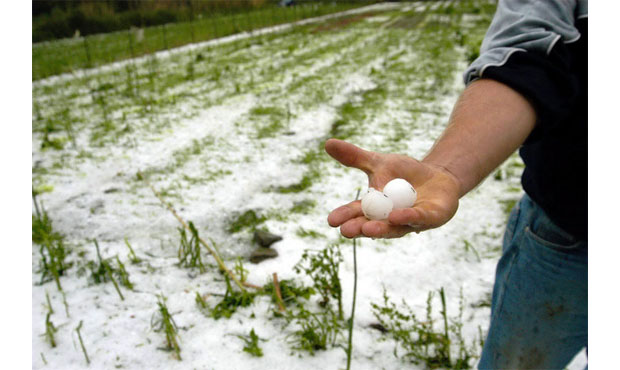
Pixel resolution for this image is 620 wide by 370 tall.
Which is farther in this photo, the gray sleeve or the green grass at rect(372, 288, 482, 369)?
the green grass at rect(372, 288, 482, 369)

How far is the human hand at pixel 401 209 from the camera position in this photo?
102cm

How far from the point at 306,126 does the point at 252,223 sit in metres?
1.73

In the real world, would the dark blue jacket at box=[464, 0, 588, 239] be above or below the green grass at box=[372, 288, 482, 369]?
above

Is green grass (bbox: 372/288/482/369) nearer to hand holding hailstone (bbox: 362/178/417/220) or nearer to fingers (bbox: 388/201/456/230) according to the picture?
hand holding hailstone (bbox: 362/178/417/220)

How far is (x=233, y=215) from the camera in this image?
115 inches

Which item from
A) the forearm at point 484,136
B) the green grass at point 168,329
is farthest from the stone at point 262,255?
the forearm at point 484,136

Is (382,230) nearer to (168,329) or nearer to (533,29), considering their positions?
(533,29)

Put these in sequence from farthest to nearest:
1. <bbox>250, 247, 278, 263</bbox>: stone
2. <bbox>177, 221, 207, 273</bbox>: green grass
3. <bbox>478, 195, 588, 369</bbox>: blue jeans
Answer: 1. <bbox>250, 247, 278, 263</bbox>: stone
2. <bbox>177, 221, 207, 273</bbox>: green grass
3. <bbox>478, 195, 588, 369</bbox>: blue jeans

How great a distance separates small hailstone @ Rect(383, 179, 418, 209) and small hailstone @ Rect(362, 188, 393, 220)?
22 mm

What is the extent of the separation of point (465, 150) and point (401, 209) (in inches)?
12.8

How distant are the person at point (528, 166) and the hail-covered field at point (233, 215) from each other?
339 mm

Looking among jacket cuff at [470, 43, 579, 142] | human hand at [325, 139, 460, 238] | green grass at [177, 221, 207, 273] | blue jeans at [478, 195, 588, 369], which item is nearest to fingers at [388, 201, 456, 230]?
human hand at [325, 139, 460, 238]

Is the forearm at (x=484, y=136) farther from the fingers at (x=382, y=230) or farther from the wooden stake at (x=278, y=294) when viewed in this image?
the wooden stake at (x=278, y=294)

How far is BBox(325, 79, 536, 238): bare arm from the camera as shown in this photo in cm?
118
